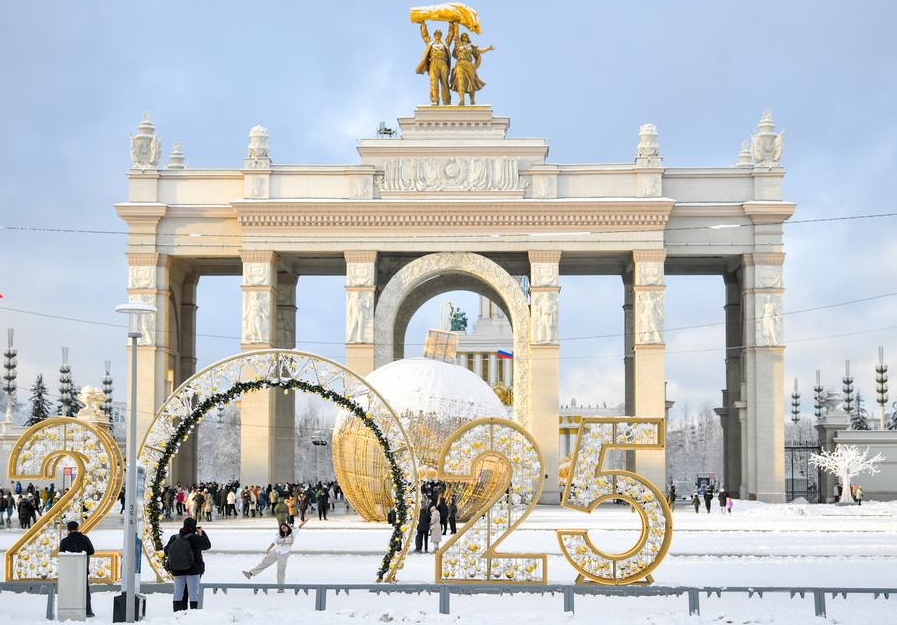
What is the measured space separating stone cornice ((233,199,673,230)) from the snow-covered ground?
10.8 meters

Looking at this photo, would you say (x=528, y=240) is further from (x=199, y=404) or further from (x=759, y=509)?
(x=199, y=404)

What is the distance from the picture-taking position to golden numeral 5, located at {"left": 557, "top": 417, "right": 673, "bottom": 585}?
65.0 ft

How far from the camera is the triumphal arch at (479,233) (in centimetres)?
4553

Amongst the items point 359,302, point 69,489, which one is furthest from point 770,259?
point 69,489

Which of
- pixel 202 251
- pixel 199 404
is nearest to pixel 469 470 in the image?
pixel 199 404

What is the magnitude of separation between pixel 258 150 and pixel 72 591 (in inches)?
1234

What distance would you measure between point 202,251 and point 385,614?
3227 centimetres

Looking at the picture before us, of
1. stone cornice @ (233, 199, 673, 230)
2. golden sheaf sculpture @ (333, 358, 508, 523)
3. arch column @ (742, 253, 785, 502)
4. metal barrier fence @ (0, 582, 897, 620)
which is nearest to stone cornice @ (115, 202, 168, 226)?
stone cornice @ (233, 199, 673, 230)

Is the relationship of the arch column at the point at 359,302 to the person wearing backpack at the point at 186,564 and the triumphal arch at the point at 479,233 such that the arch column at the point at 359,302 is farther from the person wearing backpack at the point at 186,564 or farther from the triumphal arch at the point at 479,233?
the person wearing backpack at the point at 186,564

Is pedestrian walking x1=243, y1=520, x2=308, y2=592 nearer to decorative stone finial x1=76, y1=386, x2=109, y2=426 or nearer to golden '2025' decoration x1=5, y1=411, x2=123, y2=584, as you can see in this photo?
golden '2025' decoration x1=5, y1=411, x2=123, y2=584

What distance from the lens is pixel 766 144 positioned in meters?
46.9

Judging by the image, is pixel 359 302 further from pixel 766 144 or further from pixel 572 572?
pixel 572 572

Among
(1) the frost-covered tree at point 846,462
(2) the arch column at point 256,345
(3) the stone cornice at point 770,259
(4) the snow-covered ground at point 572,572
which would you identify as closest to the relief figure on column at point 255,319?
(2) the arch column at point 256,345

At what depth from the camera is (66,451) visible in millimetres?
20641
